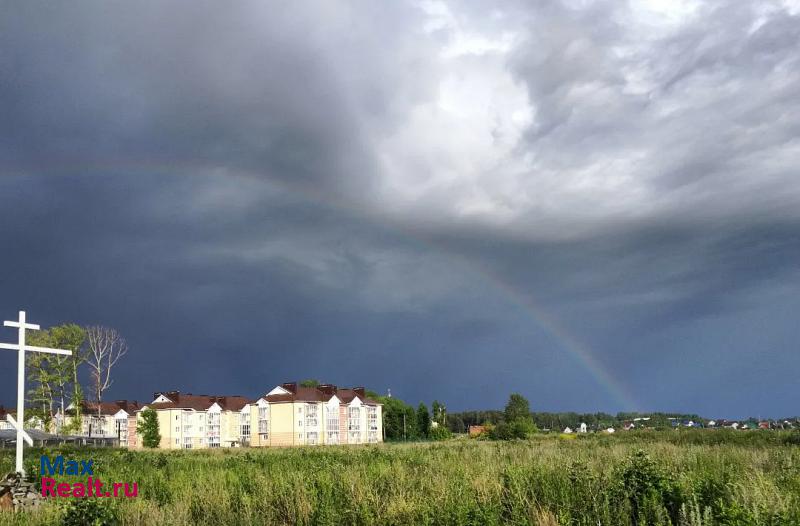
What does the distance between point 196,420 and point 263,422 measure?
45.2ft

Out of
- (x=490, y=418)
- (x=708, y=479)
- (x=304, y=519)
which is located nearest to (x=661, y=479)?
(x=708, y=479)

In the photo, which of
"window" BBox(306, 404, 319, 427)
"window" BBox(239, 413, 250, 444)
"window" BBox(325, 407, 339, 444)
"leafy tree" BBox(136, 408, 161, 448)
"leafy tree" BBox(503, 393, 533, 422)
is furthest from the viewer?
"leafy tree" BBox(503, 393, 533, 422)

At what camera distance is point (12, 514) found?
424 inches

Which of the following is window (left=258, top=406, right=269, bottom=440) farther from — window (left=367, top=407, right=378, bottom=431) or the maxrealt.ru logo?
the maxrealt.ru logo

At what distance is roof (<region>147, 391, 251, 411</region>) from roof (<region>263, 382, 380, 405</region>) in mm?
13993

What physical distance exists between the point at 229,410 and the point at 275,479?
342 ft

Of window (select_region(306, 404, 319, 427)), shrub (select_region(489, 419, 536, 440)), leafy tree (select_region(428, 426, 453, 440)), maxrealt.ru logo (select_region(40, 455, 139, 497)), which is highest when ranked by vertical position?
maxrealt.ru logo (select_region(40, 455, 139, 497))

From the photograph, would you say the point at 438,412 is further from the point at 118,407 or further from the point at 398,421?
the point at 118,407

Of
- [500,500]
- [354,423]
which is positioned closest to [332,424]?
[354,423]

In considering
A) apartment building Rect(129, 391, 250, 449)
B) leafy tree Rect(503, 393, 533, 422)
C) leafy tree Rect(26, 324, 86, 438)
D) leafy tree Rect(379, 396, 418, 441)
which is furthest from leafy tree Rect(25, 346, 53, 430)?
leafy tree Rect(503, 393, 533, 422)

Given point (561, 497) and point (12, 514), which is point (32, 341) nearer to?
point (12, 514)

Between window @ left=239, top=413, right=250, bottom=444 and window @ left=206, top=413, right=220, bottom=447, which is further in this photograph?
window @ left=239, top=413, right=250, bottom=444

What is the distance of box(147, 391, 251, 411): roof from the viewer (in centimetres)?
10312

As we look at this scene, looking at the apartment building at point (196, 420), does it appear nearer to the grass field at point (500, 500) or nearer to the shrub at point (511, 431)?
the shrub at point (511, 431)
